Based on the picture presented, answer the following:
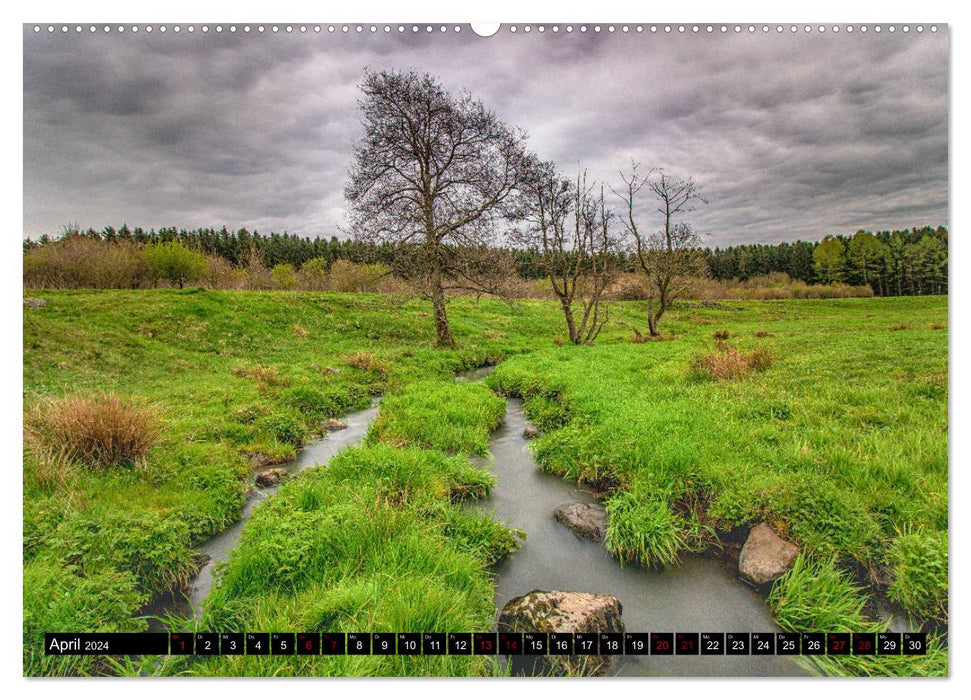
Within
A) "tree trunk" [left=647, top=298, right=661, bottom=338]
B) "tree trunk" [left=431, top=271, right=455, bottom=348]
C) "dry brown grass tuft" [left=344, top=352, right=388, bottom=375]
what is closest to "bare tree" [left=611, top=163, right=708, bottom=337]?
"tree trunk" [left=647, top=298, right=661, bottom=338]

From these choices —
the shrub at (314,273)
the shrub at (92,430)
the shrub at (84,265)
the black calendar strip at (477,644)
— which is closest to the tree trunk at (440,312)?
the shrub at (84,265)

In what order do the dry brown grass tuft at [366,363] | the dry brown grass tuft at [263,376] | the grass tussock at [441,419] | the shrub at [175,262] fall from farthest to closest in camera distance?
1. the dry brown grass tuft at [366,363]
2. the dry brown grass tuft at [263,376]
3. the grass tussock at [441,419]
4. the shrub at [175,262]

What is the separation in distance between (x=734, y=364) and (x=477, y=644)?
9.24m

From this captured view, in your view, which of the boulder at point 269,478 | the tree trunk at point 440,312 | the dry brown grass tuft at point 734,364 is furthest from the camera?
the tree trunk at point 440,312

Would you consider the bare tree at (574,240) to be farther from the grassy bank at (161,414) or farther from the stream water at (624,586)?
the stream water at (624,586)

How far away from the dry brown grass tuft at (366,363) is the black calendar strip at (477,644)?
35.0 feet

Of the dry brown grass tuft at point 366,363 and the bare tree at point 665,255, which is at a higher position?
the bare tree at point 665,255

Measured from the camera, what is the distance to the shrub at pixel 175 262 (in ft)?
23.1

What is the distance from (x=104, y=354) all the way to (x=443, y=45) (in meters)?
7.85

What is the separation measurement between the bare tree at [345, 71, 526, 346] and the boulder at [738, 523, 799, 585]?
11215mm

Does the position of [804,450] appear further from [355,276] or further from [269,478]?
[355,276]

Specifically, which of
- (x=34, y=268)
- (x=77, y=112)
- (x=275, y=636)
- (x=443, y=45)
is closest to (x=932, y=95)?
(x=443, y=45)

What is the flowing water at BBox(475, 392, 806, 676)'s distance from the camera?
121 inches

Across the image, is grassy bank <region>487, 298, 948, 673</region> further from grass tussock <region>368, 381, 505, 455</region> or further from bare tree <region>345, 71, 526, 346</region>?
bare tree <region>345, 71, 526, 346</region>
